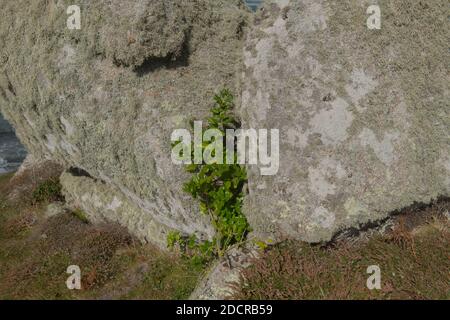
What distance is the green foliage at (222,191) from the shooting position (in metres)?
8.05

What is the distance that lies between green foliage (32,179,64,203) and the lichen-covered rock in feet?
12.1

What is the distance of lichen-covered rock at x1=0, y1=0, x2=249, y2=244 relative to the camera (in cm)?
851

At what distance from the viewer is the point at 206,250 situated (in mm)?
8320

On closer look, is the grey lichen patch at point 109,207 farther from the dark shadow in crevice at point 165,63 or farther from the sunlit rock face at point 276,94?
the dark shadow in crevice at point 165,63

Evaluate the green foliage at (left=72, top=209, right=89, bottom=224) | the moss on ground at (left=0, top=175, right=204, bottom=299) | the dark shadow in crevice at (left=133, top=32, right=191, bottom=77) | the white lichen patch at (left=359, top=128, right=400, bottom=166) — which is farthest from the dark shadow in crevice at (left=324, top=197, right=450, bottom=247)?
the green foliage at (left=72, top=209, right=89, bottom=224)

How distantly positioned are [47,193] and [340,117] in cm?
995

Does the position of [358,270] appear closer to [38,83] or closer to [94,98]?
[94,98]

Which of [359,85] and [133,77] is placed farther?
[133,77]

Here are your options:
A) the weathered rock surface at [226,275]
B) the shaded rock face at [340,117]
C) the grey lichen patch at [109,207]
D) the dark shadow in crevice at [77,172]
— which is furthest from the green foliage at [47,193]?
the shaded rock face at [340,117]

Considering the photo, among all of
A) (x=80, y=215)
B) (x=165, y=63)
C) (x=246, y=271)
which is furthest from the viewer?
(x=80, y=215)

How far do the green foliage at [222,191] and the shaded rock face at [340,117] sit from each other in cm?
56

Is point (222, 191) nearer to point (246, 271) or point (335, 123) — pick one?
point (246, 271)

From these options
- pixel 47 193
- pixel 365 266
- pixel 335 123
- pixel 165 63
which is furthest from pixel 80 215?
pixel 365 266

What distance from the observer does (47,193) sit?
13.9 meters
